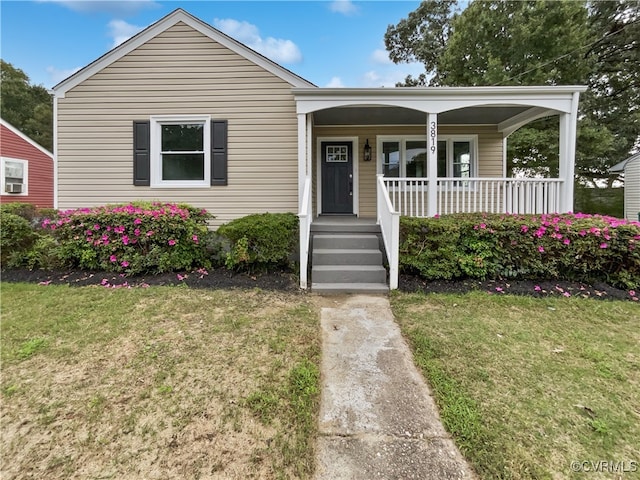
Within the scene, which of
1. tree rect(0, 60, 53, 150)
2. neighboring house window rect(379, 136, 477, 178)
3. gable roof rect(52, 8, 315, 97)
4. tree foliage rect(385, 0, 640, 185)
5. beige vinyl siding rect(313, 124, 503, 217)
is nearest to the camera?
gable roof rect(52, 8, 315, 97)

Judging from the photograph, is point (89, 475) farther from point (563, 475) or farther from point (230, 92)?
point (230, 92)

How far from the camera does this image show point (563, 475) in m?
1.84

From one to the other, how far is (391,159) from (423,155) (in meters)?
0.82

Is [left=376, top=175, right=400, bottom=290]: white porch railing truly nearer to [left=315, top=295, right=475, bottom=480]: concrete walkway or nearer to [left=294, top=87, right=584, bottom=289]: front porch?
[left=294, top=87, right=584, bottom=289]: front porch

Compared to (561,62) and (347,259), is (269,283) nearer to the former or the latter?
(347,259)

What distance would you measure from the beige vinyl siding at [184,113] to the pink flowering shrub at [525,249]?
2970 mm

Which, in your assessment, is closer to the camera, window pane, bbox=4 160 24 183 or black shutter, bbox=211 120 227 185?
black shutter, bbox=211 120 227 185

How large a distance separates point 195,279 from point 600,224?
6323 mm

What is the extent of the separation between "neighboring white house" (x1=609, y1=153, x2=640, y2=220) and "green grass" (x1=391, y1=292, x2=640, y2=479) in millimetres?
12586

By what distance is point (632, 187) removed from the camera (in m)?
13.6

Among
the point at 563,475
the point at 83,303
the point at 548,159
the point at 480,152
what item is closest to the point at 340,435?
the point at 563,475

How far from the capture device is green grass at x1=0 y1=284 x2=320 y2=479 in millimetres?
1949

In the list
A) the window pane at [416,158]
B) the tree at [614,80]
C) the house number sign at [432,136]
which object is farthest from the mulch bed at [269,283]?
the tree at [614,80]

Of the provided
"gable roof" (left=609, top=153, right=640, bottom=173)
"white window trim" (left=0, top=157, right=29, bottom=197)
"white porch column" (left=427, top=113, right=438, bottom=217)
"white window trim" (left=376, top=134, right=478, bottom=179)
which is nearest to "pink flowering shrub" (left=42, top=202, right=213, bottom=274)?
"white porch column" (left=427, top=113, right=438, bottom=217)
